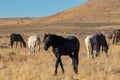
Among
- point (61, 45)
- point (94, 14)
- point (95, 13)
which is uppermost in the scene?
point (61, 45)

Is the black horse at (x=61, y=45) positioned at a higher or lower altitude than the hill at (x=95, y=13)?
higher

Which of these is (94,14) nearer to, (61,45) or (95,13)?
(95,13)

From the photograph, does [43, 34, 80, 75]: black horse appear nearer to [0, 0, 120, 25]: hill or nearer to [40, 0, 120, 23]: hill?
[0, 0, 120, 25]: hill

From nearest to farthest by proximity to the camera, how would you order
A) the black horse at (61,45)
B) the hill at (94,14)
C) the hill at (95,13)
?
the black horse at (61,45)
the hill at (94,14)
the hill at (95,13)

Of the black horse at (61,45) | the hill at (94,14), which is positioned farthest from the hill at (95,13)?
the black horse at (61,45)

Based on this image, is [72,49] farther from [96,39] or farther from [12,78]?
[96,39]

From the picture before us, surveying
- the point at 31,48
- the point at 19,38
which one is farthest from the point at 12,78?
the point at 19,38

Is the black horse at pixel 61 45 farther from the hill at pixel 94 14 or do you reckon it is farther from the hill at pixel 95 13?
the hill at pixel 95 13

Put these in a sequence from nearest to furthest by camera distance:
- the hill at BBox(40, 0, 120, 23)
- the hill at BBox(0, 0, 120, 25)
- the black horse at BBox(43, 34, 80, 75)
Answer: the black horse at BBox(43, 34, 80, 75) → the hill at BBox(0, 0, 120, 25) → the hill at BBox(40, 0, 120, 23)

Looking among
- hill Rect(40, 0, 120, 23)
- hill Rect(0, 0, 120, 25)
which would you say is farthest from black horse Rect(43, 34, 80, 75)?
hill Rect(40, 0, 120, 23)

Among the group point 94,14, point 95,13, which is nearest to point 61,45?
point 94,14

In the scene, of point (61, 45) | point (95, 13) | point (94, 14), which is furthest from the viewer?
point (95, 13)

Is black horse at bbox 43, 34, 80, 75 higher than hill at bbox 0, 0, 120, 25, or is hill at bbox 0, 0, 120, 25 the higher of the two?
black horse at bbox 43, 34, 80, 75

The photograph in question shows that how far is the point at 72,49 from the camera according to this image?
1578cm
